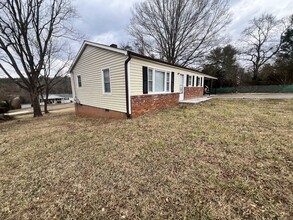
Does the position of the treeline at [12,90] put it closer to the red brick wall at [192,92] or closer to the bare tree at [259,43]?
the red brick wall at [192,92]

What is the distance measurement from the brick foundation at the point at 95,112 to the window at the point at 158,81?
2.23 meters

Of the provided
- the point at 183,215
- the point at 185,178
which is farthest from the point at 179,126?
the point at 183,215

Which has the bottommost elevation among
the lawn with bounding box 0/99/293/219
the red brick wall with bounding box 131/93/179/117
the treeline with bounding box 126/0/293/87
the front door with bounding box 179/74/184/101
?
the lawn with bounding box 0/99/293/219

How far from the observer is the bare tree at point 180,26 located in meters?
16.8

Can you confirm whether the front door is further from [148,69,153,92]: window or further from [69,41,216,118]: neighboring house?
[148,69,153,92]: window

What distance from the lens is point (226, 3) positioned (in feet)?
52.2

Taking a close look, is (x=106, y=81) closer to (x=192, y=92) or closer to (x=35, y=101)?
(x=35, y=101)

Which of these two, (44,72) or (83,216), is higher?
(44,72)

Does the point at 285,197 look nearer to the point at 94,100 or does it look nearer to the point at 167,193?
the point at 167,193

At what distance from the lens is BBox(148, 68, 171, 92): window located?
320 inches

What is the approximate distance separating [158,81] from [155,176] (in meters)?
6.78

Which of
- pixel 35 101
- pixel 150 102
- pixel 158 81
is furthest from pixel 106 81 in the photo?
pixel 35 101

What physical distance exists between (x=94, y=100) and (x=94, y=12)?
5.97 metres

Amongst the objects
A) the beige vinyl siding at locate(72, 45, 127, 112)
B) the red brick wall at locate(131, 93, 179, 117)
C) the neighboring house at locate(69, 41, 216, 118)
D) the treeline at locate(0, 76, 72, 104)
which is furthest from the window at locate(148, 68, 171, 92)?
the treeline at locate(0, 76, 72, 104)
